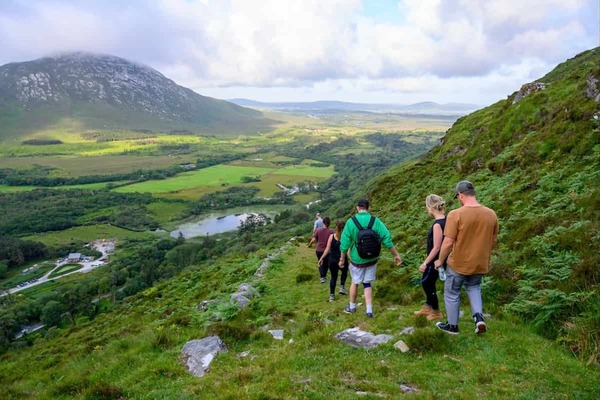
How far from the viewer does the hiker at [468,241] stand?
794 cm

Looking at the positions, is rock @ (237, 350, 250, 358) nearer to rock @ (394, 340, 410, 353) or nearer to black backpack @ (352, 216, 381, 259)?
rock @ (394, 340, 410, 353)

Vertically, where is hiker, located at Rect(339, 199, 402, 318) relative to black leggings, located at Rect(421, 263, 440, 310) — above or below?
above

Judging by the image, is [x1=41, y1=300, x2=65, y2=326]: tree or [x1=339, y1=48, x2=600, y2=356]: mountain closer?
[x1=339, y1=48, x2=600, y2=356]: mountain

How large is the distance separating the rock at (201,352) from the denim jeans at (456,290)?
5438 mm

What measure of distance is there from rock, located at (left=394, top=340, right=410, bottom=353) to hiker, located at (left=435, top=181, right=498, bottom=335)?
4.41 ft

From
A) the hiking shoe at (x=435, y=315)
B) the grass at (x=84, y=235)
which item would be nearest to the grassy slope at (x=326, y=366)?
the hiking shoe at (x=435, y=315)

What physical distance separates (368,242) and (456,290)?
7.88ft

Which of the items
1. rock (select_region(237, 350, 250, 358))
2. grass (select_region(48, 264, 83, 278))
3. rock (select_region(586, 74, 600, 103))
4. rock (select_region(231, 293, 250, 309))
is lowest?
grass (select_region(48, 264, 83, 278))

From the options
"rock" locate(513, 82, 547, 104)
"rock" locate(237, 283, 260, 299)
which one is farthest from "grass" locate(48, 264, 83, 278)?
"rock" locate(513, 82, 547, 104)

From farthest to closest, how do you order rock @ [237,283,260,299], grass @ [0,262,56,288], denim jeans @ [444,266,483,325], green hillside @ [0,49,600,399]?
grass @ [0,262,56,288] < rock @ [237,283,260,299] < denim jeans @ [444,266,483,325] < green hillside @ [0,49,600,399]

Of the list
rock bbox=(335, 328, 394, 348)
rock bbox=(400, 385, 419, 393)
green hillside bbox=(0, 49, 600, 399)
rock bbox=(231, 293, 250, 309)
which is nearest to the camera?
rock bbox=(400, 385, 419, 393)

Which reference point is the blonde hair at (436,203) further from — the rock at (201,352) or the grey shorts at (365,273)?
the rock at (201,352)

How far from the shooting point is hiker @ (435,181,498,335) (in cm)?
794

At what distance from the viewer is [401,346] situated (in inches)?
329
